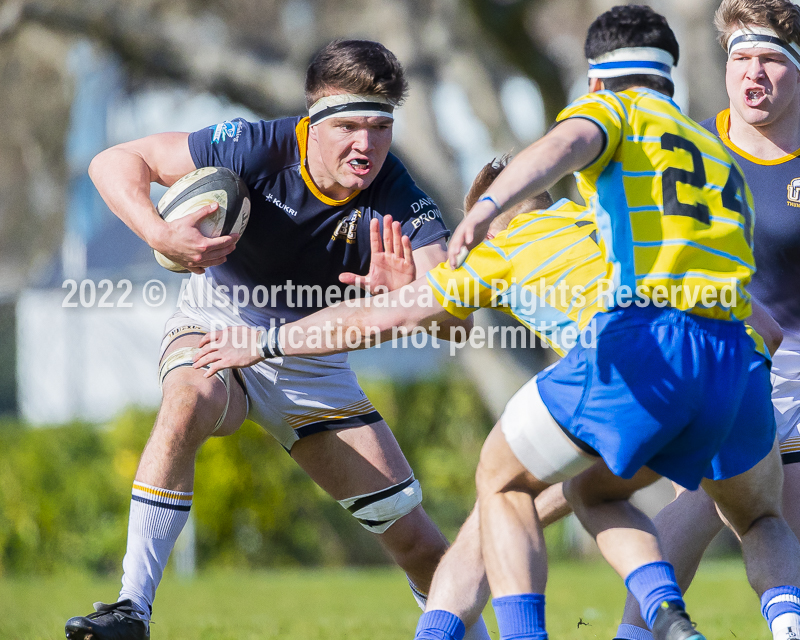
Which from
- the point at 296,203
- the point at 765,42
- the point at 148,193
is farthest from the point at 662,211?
the point at 148,193

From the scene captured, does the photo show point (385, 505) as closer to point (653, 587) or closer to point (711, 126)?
point (653, 587)

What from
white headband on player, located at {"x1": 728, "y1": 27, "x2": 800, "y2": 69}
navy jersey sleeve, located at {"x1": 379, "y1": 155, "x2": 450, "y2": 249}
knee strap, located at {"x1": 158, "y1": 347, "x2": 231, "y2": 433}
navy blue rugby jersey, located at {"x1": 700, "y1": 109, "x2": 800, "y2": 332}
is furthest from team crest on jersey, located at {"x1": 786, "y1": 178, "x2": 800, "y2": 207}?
knee strap, located at {"x1": 158, "y1": 347, "x2": 231, "y2": 433}

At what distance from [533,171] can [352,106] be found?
1.64m

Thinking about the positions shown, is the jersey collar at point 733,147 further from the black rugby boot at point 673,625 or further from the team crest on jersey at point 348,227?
the black rugby boot at point 673,625

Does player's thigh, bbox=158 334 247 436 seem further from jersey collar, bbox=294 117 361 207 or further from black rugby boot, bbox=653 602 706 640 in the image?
black rugby boot, bbox=653 602 706 640

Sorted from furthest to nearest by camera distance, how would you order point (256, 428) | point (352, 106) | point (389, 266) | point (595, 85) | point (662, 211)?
point (256, 428) < point (352, 106) < point (389, 266) < point (595, 85) < point (662, 211)

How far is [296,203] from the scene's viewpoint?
455cm

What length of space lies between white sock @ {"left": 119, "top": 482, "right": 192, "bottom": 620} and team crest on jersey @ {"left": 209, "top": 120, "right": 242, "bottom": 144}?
161cm

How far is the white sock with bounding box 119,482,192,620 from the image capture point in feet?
13.5

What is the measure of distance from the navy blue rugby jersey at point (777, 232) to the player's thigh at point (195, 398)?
7.91ft

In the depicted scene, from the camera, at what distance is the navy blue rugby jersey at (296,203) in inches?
179

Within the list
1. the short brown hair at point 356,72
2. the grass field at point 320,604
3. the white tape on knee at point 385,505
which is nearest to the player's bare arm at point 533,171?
the short brown hair at point 356,72

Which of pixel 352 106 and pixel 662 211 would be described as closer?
pixel 662 211

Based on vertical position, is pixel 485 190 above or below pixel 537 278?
above
